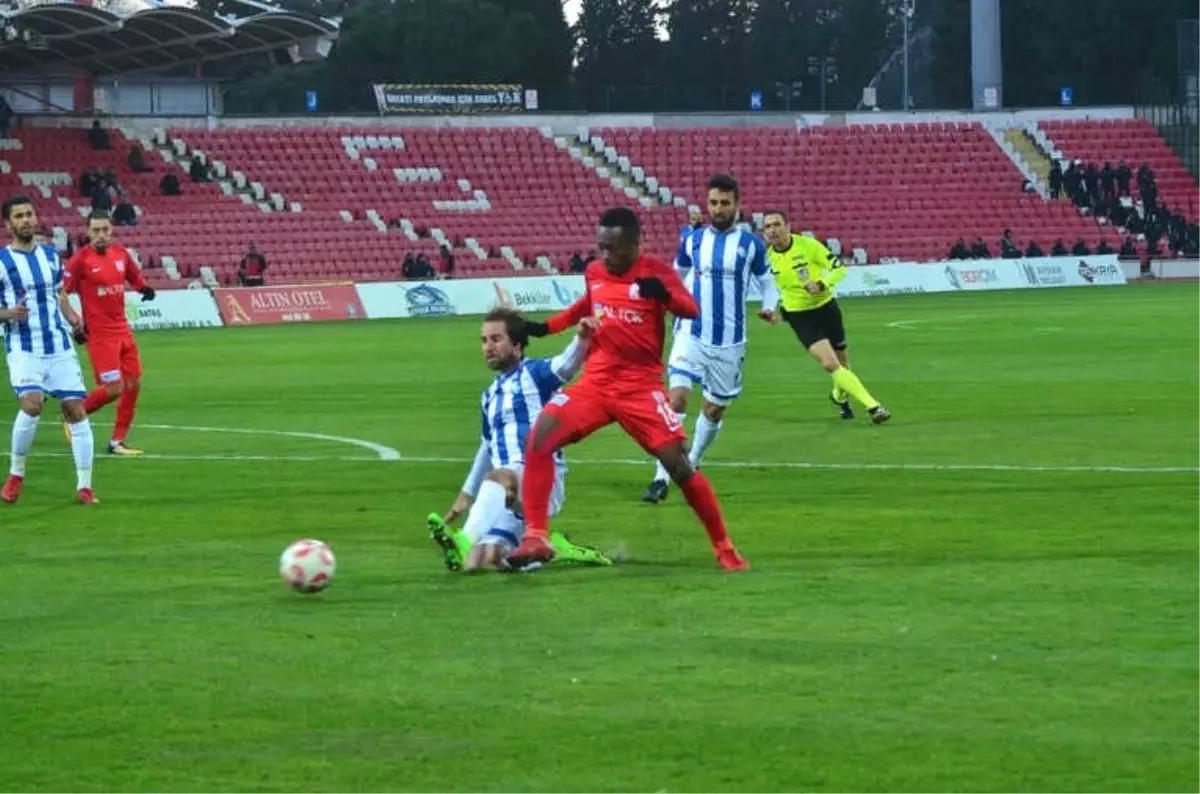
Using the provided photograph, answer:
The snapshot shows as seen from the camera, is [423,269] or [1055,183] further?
[1055,183]

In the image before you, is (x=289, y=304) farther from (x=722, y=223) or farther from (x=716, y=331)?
(x=722, y=223)

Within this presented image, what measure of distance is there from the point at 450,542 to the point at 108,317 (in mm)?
9663

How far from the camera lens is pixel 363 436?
22.2 metres

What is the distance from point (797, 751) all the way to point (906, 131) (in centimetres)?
6977

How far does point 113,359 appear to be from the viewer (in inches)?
830

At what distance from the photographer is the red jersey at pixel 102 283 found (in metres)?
20.9

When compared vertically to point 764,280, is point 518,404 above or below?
below

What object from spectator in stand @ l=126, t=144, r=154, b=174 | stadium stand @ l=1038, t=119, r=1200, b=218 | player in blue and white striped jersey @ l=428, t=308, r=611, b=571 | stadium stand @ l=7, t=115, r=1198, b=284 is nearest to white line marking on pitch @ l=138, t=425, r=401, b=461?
player in blue and white striped jersey @ l=428, t=308, r=611, b=571

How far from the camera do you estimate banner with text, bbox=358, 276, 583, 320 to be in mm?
50750

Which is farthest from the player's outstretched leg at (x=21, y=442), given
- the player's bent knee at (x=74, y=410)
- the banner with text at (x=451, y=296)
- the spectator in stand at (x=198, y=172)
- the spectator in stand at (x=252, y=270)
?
the spectator in stand at (x=198, y=172)

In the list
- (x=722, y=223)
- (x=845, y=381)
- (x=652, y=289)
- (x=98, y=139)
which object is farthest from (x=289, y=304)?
(x=652, y=289)

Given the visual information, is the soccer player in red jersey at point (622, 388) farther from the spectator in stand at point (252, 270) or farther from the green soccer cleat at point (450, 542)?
the spectator in stand at point (252, 270)

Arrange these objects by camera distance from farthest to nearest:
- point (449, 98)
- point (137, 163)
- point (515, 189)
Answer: point (449, 98) < point (515, 189) < point (137, 163)

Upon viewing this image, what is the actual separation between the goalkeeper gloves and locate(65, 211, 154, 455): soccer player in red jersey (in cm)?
963
